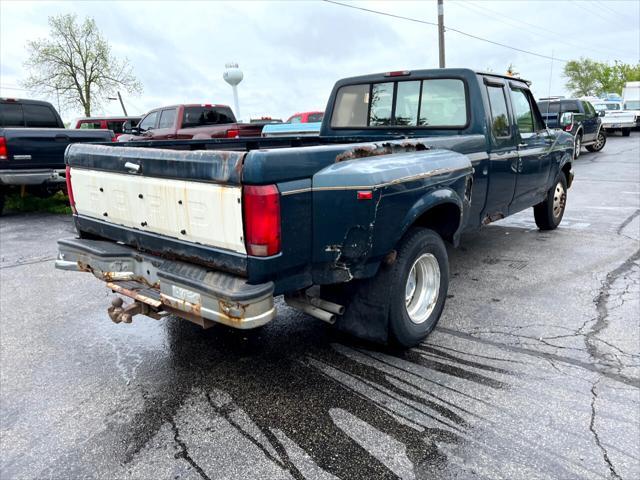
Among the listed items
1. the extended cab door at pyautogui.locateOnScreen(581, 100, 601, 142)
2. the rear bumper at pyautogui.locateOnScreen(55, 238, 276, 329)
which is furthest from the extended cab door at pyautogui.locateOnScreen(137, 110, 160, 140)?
the extended cab door at pyautogui.locateOnScreen(581, 100, 601, 142)

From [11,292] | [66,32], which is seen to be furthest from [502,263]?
[66,32]

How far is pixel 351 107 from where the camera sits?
541cm

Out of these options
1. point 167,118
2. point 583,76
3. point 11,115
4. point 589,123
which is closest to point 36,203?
point 11,115

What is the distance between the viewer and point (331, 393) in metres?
3.06

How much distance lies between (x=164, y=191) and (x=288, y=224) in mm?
839

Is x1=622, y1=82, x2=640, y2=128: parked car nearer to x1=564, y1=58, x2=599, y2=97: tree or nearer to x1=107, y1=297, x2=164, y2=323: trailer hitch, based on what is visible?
x1=107, y1=297, x2=164, y2=323: trailer hitch

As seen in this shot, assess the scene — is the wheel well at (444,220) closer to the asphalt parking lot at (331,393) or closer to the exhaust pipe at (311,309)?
the asphalt parking lot at (331,393)

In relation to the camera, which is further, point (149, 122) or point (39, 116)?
point (149, 122)

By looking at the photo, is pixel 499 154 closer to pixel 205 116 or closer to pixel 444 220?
pixel 444 220

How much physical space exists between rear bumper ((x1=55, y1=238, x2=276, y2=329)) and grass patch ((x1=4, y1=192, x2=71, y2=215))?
24.7 ft

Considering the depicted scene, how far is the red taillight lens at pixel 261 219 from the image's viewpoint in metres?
2.46

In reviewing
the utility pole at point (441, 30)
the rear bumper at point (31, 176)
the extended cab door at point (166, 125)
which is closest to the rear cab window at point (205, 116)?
the extended cab door at point (166, 125)

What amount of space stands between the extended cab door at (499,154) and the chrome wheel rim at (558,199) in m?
2.00

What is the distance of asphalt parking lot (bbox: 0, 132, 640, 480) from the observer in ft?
8.11
